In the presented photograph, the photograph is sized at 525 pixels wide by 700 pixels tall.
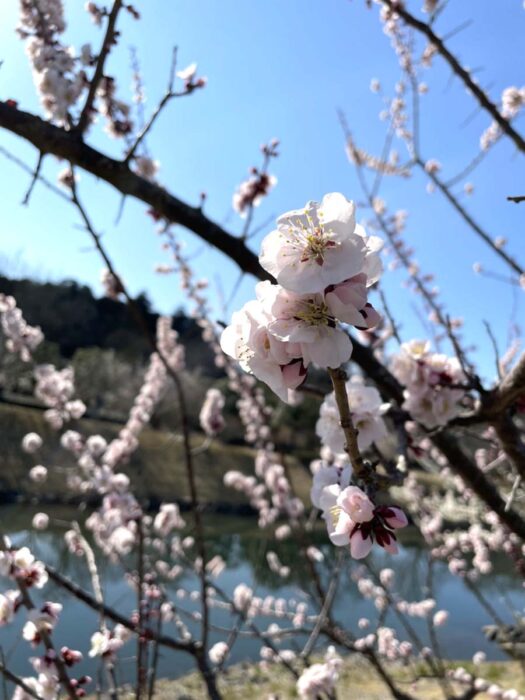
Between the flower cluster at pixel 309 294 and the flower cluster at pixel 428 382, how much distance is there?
0.62 metres

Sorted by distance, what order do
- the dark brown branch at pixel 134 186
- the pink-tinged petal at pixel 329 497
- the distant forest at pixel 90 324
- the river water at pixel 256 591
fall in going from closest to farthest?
the pink-tinged petal at pixel 329 497
the dark brown branch at pixel 134 186
the river water at pixel 256 591
the distant forest at pixel 90 324

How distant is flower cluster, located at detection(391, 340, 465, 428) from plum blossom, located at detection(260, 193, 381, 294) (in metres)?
0.63

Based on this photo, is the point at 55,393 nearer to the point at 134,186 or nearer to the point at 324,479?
the point at 134,186

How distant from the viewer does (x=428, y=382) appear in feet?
3.59

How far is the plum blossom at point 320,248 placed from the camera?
49 centimetres

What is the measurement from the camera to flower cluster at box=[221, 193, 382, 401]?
1.59 feet

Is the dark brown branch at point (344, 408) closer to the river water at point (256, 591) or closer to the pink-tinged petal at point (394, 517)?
the pink-tinged petal at point (394, 517)

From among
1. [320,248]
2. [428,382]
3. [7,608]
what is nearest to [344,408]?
[320,248]

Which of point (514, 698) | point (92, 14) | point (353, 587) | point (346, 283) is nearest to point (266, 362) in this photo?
point (346, 283)

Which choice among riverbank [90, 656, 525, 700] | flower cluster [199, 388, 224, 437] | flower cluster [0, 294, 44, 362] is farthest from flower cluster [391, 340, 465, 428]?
riverbank [90, 656, 525, 700]

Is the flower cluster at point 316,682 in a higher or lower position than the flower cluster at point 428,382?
lower

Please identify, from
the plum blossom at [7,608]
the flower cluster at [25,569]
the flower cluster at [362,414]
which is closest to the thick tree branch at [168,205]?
the flower cluster at [362,414]

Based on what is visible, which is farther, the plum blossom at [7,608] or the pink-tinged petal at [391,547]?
the plum blossom at [7,608]

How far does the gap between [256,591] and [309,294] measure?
27.2 ft
